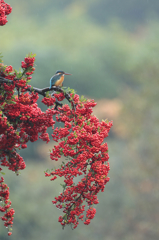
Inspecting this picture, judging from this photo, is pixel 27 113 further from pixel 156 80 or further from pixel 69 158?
pixel 156 80

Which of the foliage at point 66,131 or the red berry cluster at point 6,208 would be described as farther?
the red berry cluster at point 6,208

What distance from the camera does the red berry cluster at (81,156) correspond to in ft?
11.9

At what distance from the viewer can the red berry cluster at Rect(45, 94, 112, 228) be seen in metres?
3.63

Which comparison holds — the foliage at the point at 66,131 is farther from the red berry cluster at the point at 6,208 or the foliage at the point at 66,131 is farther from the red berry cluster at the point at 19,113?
the red berry cluster at the point at 6,208

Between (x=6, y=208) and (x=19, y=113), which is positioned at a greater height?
(x=19, y=113)

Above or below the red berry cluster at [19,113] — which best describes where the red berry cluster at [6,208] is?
below

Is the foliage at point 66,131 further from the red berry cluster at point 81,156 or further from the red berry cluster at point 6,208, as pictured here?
the red berry cluster at point 6,208

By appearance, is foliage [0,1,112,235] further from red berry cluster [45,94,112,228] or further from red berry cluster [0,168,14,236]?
red berry cluster [0,168,14,236]

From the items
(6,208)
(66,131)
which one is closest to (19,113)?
(66,131)

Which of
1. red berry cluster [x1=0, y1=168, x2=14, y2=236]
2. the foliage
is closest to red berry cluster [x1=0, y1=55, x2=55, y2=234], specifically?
the foliage

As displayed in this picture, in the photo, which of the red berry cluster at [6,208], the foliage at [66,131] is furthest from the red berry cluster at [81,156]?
the red berry cluster at [6,208]

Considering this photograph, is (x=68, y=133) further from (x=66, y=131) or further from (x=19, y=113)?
(x=19, y=113)

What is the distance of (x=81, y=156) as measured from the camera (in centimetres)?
358

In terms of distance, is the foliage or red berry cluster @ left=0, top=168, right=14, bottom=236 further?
red berry cluster @ left=0, top=168, right=14, bottom=236
